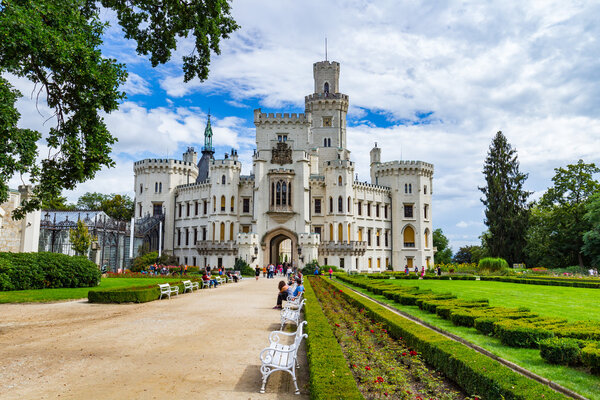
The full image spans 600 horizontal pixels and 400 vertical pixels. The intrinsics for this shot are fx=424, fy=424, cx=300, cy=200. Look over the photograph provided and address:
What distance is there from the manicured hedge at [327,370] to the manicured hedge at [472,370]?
1746 mm

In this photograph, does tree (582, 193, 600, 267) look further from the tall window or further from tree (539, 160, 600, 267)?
the tall window

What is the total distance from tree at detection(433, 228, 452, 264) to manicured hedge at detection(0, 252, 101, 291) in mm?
73422

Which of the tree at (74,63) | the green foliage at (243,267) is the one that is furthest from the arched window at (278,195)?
the tree at (74,63)

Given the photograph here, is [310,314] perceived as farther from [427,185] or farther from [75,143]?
[427,185]

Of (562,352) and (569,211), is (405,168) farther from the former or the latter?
(562,352)

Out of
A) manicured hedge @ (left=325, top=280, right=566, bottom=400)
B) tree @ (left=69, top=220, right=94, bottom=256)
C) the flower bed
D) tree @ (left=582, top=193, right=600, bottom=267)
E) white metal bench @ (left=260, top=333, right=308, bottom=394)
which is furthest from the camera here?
tree @ (left=582, top=193, right=600, bottom=267)

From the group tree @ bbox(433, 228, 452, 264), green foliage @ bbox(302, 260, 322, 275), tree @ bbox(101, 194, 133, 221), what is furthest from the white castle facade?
tree @ bbox(433, 228, 452, 264)

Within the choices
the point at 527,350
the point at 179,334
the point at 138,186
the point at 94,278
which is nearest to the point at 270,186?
the point at 138,186

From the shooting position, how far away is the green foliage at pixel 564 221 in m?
48.8

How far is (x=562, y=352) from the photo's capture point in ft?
24.9

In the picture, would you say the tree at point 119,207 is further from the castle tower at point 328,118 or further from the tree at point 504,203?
the tree at point 504,203

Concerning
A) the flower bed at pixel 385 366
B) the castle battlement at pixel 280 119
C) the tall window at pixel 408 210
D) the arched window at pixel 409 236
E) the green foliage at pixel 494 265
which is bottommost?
the flower bed at pixel 385 366

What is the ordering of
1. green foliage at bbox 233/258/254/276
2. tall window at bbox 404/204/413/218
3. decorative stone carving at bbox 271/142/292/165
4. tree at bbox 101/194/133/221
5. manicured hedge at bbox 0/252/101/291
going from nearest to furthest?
manicured hedge at bbox 0/252/101/291 → green foliage at bbox 233/258/254/276 → decorative stone carving at bbox 271/142/292/165 → tall window at bbox 404/204/413/218 → tree at bbox 101/194/133/221

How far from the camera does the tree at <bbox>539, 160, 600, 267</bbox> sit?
48.7m
